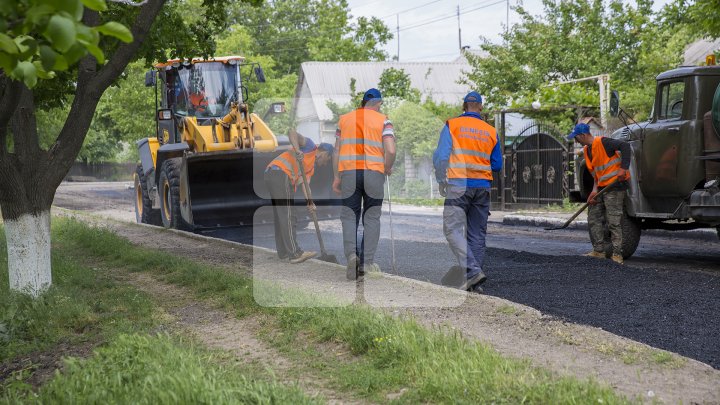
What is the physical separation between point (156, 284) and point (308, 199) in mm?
2021

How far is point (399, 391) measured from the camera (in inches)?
204

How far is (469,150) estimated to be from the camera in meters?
8.84

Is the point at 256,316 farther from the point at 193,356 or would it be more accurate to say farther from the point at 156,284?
the point at 156,284

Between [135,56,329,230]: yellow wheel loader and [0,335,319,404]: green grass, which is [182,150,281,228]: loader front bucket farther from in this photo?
[0,335,319,404]: green grass

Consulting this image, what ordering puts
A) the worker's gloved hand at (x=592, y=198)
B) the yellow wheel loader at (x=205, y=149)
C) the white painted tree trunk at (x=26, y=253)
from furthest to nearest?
1. the yellow wheel loader at (x=205, y=149)
2. the worker's gloved hand at (x=592, y=198)
3. the white painted tree trunk at (x=26, y=253)

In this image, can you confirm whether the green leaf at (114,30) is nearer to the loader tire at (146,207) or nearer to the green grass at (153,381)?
the green grass at (153,381)

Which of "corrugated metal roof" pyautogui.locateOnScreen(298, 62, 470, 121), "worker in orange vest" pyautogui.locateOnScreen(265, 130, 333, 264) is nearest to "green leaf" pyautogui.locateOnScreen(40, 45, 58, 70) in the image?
"worker in orange vest" pyautogui.locateOnScreen(265, 130, 333, 264)

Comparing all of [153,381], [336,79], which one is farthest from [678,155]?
[336,79]

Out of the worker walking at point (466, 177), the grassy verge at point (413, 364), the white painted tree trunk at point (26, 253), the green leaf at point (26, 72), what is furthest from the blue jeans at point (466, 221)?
the green leaf at point (26, 72)

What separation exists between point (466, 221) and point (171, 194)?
9.02 meters

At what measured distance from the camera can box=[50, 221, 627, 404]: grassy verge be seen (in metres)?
4.72

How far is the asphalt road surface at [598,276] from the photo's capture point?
23.1 ft

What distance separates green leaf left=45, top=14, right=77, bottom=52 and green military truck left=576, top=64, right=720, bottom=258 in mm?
8829

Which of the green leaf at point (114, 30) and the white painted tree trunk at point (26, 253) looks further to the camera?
the white painted tree trunk at point (26, 253)
